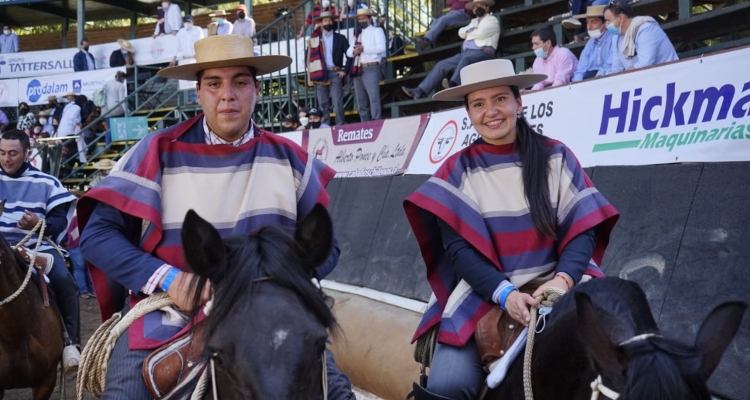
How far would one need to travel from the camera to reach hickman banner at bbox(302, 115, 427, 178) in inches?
414

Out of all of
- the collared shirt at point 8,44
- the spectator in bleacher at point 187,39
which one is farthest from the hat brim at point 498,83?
the collared shirt at point 8,44

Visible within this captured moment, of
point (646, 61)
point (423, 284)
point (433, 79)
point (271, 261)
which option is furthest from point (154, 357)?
point (433, 79)

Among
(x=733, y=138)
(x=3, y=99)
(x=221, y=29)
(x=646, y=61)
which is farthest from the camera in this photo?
(x=3, y=99)

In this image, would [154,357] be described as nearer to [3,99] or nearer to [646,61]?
[646,61]

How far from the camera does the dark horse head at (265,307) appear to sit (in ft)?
8.50

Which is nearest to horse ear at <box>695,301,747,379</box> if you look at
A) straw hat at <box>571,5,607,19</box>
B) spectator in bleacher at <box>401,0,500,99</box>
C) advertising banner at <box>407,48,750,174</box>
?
advertising banner at <box>407,48,750,174</box>

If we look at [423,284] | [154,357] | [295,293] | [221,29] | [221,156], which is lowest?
[423,284]

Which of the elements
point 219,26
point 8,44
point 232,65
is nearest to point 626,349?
point 232,65

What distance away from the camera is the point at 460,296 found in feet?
13.3

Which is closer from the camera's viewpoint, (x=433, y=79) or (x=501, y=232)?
(x=501, y=232)

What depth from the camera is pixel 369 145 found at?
11.6m

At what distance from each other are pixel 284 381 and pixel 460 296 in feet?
5.50

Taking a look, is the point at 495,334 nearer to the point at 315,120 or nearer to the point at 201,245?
the point at 201,245

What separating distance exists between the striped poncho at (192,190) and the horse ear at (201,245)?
621 mm
